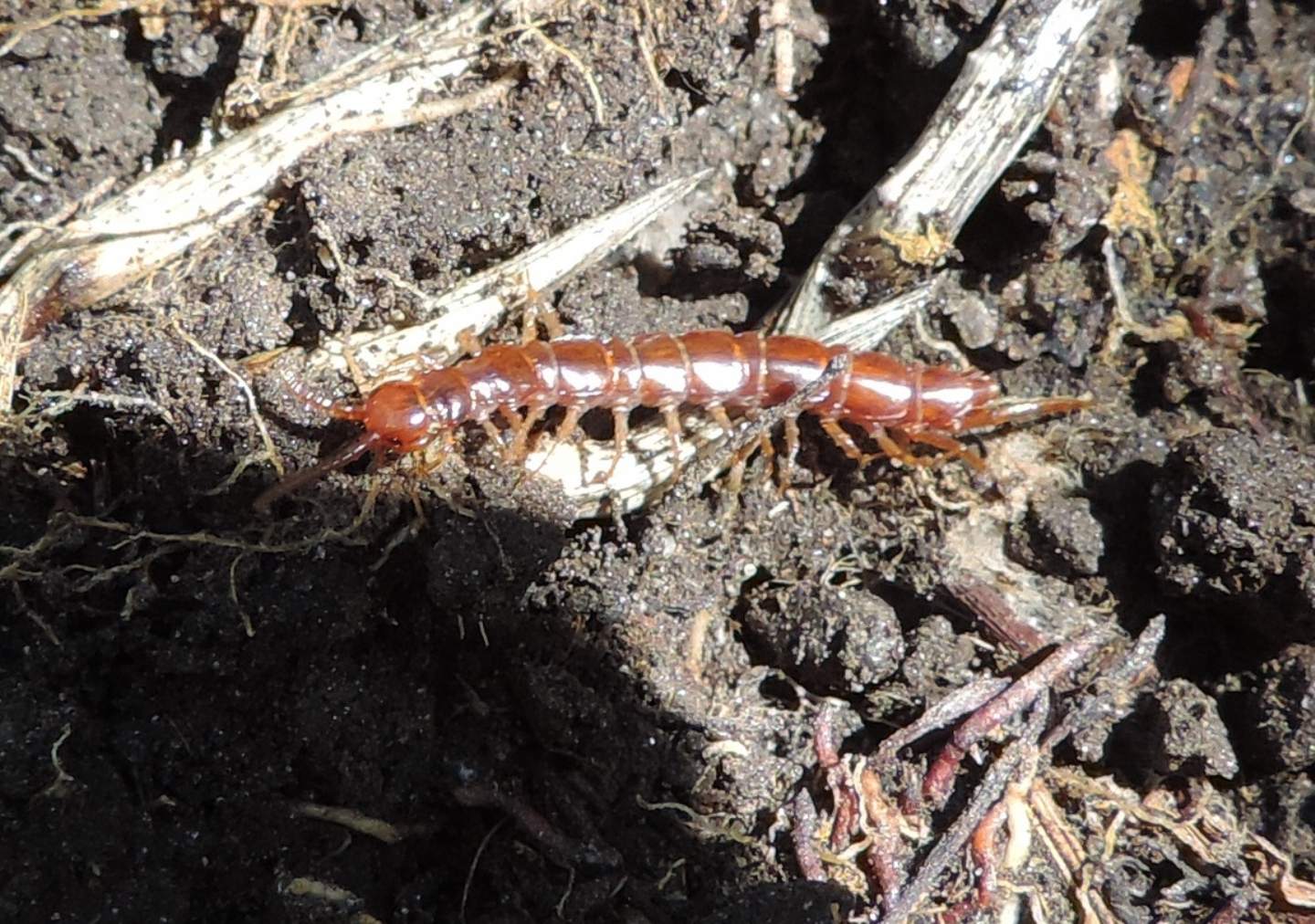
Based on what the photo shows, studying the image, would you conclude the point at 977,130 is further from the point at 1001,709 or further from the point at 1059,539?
the point at 1001,709

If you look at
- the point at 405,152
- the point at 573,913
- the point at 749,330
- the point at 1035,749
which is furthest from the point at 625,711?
the point at 405,152

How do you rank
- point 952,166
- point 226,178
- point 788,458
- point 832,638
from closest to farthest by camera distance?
point 226,178 < point 832,638 < point 952,166 < point 788,458

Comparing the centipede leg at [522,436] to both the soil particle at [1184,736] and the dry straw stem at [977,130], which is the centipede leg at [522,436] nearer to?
the dry straw stem at [977,130]

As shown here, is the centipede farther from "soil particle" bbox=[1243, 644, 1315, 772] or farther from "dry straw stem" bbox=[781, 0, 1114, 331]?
"soil particle" bbox=[1243, 644, 1315, 772]

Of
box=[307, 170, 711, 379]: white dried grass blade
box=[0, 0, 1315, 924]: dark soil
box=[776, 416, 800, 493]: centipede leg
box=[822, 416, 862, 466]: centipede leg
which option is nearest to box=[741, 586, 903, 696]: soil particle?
box=[0, 0, 1315, 924]: dark soil

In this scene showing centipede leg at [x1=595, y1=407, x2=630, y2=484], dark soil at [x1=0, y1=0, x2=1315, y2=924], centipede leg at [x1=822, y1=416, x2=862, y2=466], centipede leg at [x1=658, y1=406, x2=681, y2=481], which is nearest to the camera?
dark soil at [x1=0, y1=0, x2=1315, y2=924]

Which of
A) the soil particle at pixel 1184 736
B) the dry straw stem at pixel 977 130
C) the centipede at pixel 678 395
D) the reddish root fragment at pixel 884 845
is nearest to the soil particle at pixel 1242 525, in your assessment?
the soil particle at pixel 1184 736

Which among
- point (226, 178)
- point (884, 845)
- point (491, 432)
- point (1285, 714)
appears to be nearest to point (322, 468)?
point (491, 432)
